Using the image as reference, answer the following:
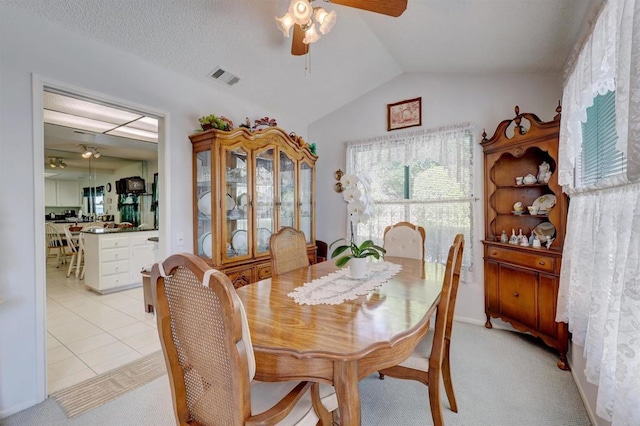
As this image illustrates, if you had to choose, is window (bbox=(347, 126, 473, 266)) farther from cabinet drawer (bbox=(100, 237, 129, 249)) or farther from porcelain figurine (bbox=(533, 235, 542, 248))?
cabinet drawer (bbox=(100, 237, 129, 249))

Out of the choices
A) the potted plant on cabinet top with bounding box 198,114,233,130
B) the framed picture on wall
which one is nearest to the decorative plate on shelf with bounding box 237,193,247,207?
the potted plant on cabinet top with bounding box 198,114,233,130

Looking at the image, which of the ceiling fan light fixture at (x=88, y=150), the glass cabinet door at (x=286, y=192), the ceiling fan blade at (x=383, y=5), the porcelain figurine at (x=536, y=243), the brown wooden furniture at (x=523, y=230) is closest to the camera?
the ceiling fan blade at (x=383, y=5)

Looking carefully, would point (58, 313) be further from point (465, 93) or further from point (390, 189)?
point (465, 93)

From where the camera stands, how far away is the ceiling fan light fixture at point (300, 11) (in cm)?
163

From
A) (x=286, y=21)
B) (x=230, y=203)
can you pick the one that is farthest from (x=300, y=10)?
(x=230, y=203)

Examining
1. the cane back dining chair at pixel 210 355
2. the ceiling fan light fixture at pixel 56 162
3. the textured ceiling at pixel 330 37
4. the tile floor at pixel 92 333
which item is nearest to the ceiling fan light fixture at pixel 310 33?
the textured ceiling at pixel 330 37

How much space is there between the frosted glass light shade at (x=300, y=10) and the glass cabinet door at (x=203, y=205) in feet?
4.95

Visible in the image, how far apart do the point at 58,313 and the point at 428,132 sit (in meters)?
4.73

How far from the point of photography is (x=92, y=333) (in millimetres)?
2867

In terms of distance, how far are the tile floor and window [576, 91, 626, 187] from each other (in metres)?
3.52

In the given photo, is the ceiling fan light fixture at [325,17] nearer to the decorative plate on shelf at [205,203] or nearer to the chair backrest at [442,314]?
the chair backrest at [442,314]

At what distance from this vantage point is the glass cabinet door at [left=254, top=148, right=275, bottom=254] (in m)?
3.09

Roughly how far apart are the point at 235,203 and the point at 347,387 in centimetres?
227

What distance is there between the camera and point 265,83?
3.12 meters
